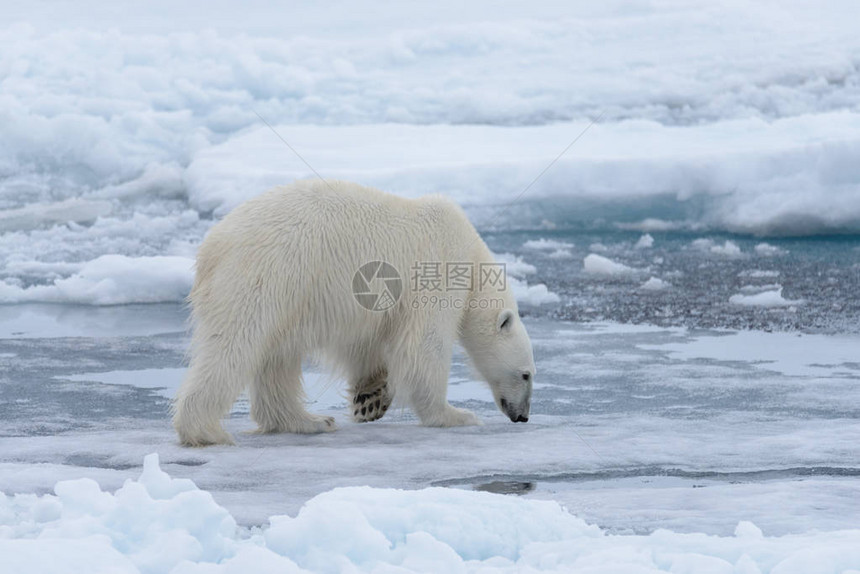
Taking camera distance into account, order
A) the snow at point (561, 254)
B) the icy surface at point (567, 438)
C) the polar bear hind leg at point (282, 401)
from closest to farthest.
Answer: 1. the icy surface at point (567, 438)
2. the polar bear hind leg at point (282, 401)
3. the snow at point (561, 254)

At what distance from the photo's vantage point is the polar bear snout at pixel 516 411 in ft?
16.1

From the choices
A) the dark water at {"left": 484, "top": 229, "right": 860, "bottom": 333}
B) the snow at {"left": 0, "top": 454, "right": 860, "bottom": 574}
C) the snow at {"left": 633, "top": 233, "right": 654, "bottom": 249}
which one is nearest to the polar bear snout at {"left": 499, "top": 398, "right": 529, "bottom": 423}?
the snow at {"left": 0, "top": 454, "right": 860, "bottom": 574}

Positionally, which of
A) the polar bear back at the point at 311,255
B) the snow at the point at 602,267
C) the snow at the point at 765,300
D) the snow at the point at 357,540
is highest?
the polar bear back at the point at 311,255

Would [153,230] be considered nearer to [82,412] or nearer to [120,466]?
[82,412]

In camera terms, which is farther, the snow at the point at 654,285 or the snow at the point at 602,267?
the snow at the point at 602,267

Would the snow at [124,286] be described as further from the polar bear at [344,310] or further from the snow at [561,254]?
the polar bear at [344,310]

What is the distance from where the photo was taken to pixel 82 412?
503 cm

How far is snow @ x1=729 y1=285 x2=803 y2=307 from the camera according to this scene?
325 inches

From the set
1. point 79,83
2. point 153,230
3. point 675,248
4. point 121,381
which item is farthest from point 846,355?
point 79,83

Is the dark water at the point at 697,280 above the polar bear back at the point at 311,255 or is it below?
below

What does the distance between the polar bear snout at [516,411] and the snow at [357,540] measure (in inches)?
78.7

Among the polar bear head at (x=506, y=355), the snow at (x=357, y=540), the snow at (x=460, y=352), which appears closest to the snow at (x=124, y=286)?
the snow at (x=460, y=352)

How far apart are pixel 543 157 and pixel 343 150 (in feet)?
8.89

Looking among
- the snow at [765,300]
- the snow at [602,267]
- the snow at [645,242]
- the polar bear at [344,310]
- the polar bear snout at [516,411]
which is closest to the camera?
the polar bear at [344,310]
